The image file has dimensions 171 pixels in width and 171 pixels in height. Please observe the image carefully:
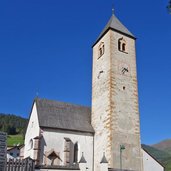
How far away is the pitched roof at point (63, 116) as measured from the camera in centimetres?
3004

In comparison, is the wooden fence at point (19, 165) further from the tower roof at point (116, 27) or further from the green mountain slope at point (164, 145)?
the green mountain slope at point (164, 145)

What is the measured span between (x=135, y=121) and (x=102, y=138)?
13.4 feet

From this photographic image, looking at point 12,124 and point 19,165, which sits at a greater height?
point 12,124

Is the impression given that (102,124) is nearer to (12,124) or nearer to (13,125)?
(13,125)

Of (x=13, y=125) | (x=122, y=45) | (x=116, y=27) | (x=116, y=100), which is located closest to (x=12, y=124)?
(x=13, y=125)

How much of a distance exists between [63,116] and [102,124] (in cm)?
486

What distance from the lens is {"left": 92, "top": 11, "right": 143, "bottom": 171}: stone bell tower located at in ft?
90.7

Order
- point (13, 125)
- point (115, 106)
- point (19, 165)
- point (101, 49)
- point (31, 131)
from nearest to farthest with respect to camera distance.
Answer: point (19, 165) < point (115, 106) < point (31, 131) < point (101, 49) < point (13, 125)

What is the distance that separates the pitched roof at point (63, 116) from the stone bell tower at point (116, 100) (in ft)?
4.68

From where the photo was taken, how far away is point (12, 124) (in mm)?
114500

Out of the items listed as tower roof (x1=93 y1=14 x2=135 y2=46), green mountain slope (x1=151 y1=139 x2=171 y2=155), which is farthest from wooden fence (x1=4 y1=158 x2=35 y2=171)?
green mountain slope (x1=151 y1=139 x2=171 y2=155)

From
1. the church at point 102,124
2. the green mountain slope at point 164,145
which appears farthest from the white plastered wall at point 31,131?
the green mountain slope at point 164,145

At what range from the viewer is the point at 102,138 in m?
29.2

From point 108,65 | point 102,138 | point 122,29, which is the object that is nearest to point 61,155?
point 102,138
